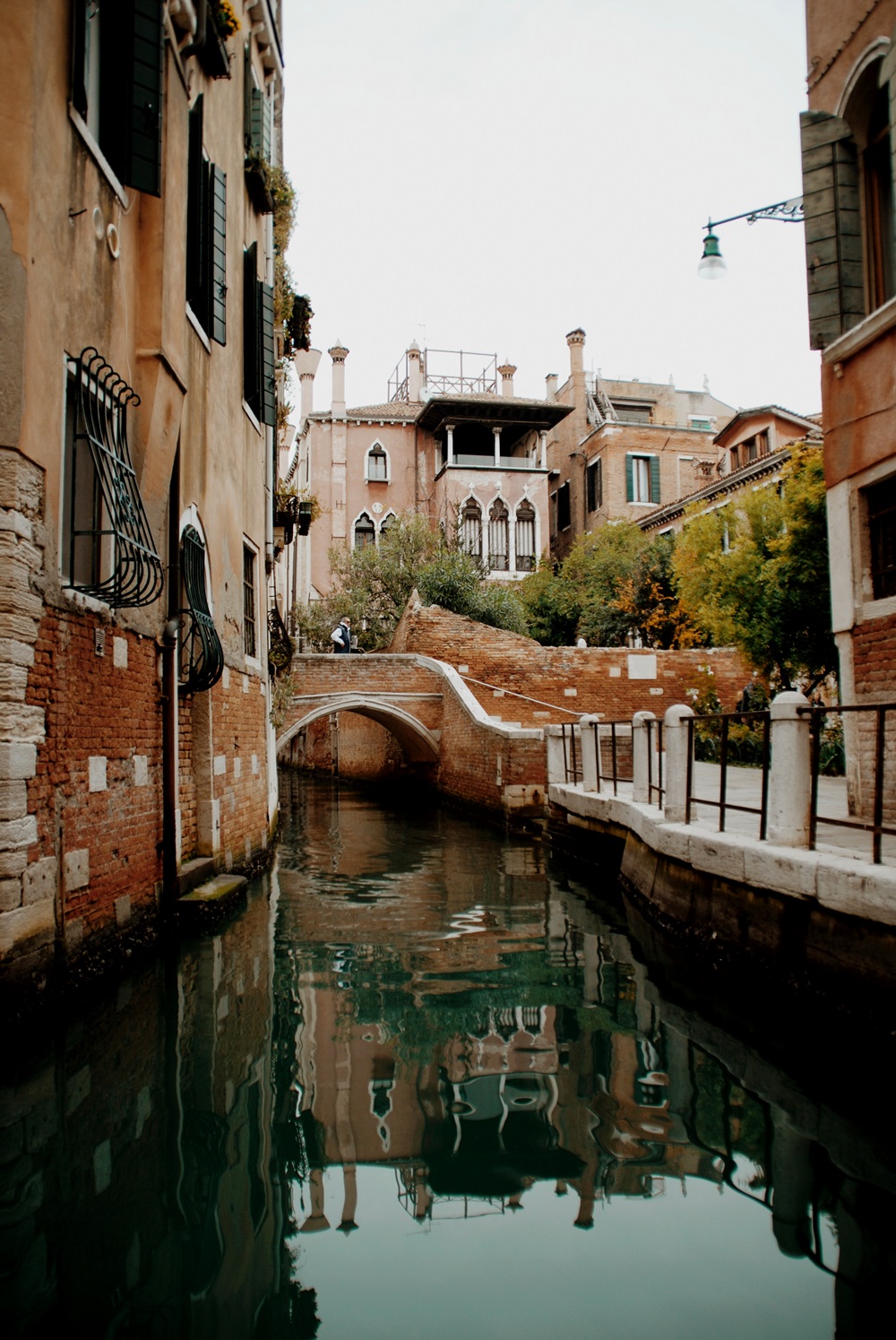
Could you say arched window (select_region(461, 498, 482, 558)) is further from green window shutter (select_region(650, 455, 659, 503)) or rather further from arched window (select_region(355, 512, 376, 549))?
green window shutter (select_region(650, 455, 659, 503))

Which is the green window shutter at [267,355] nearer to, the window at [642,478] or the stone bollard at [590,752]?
the stone bollard at [590,752]

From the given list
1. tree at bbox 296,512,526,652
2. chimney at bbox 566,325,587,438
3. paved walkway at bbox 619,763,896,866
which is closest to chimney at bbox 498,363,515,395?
chimney at bbox 566,325,587,438

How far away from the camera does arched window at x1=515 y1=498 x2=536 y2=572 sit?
29047mm

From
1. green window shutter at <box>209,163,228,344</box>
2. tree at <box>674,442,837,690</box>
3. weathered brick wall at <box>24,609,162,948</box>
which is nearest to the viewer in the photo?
weathered brick wall at <box>24,609,162,948</box>

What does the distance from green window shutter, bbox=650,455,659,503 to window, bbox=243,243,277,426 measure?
71.4 ft

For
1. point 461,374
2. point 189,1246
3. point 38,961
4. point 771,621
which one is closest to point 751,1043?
point 189,1246

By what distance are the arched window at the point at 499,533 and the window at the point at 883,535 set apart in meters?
22.0

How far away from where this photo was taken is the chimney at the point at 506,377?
31719 millimetres

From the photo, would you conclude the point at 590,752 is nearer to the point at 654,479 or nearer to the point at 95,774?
the point at 95,774

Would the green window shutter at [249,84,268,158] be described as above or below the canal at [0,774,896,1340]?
above

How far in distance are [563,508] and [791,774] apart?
94.6 ft

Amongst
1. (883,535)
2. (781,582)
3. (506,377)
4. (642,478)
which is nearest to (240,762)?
(883,535)

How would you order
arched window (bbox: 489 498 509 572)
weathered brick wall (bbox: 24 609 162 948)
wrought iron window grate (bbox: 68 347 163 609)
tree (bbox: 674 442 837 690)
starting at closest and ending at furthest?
weathered brick wall (bbox: 24 609 162 948) < wrought iron window grate (bbox: 68 347 163 609) < tree (bbox: 674 442 837 690) < arched window (bbox: 489 498 509 572)

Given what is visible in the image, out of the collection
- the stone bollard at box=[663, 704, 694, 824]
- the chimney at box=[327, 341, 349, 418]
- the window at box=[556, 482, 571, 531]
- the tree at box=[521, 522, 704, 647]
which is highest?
the chimney at box=[327, 341, 349, 418]
